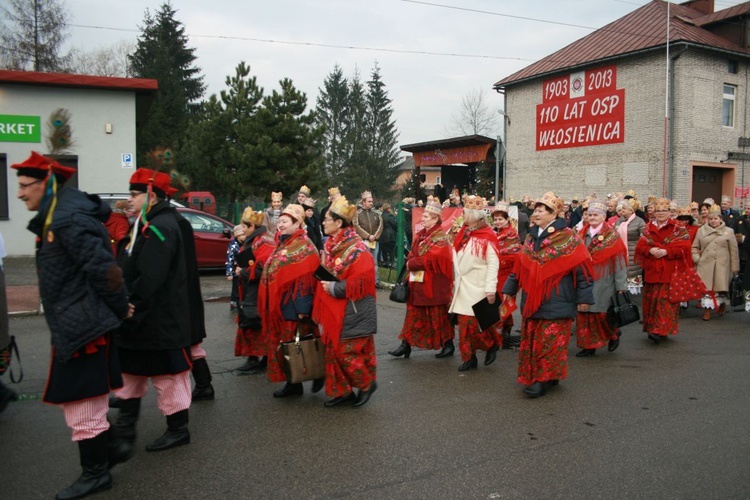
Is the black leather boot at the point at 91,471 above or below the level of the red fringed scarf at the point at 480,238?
below

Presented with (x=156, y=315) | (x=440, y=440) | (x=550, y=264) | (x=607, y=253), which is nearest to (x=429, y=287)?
(x=550, y=264)

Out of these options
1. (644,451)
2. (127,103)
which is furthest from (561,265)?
(127,103)

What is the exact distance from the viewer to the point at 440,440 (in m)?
4.85

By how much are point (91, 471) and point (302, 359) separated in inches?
82.4

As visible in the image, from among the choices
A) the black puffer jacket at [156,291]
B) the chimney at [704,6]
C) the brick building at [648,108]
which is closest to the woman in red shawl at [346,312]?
the black puffer jacket at [156,291]

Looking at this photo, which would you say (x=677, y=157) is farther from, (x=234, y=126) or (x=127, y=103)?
(x=127, y=103)

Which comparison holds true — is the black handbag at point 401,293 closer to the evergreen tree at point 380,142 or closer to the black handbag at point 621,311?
the black handbag at point 621,311

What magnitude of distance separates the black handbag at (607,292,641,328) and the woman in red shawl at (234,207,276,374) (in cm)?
417

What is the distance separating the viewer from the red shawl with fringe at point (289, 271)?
570 cm

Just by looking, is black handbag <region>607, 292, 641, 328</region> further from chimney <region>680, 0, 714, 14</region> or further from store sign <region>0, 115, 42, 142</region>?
chimney <region>680, 0, 714, 14</region>

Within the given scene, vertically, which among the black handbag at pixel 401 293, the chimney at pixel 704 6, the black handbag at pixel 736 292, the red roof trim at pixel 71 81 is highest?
the chimney at pixel 704 6

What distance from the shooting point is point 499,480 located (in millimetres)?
4117

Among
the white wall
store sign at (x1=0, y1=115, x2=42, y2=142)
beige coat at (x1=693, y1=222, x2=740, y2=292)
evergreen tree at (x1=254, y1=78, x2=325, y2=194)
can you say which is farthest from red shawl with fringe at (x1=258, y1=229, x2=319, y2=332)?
evergreen tree at (x1=254, y1=78, x2=325, y2=194)

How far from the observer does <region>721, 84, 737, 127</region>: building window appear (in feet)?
83.8
